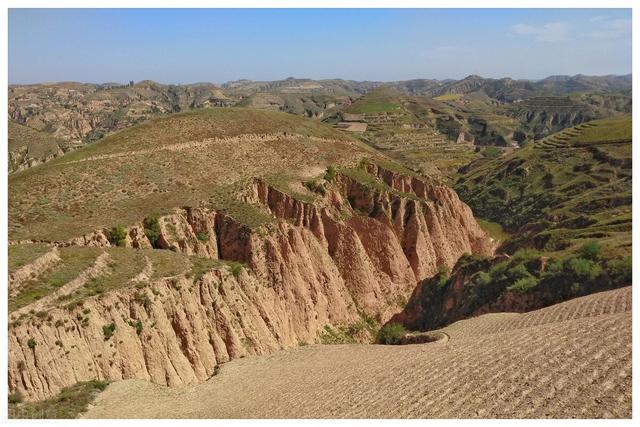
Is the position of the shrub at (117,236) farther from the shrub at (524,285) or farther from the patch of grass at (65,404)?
the shrub at (524,285)

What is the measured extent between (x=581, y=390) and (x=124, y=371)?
1647 centimetres

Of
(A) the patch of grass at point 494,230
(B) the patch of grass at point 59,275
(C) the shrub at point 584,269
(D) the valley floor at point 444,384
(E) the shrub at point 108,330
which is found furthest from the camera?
(A) the patch of grass at point 494,230

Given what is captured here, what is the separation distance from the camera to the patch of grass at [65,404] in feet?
49.9

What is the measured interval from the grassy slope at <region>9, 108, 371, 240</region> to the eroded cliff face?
6.30ft

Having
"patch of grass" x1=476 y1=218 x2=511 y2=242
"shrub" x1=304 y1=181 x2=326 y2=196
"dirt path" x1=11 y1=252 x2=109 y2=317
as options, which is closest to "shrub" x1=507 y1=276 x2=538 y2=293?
"shrub" x1=304 y1=181 x2=326 y2=196

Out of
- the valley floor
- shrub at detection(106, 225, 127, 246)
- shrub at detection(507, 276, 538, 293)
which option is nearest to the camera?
the valley floor

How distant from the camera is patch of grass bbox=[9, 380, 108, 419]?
598 inches

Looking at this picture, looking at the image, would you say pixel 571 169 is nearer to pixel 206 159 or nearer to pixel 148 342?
pixel 206 159

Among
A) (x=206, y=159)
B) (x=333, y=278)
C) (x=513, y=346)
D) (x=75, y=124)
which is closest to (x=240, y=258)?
(x=333, y=278)

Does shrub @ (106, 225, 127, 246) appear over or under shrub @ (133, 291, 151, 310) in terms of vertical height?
over

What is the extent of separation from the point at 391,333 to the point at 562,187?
52.4 m

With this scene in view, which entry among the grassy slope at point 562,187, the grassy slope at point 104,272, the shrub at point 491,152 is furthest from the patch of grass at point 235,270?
the shrub at point 491,152

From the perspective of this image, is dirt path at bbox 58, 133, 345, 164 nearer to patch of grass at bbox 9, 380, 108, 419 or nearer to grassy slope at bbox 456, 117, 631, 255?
patch of grass at bbox 9, 380, 108, 419

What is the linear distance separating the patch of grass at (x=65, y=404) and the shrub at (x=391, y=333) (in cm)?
1739
